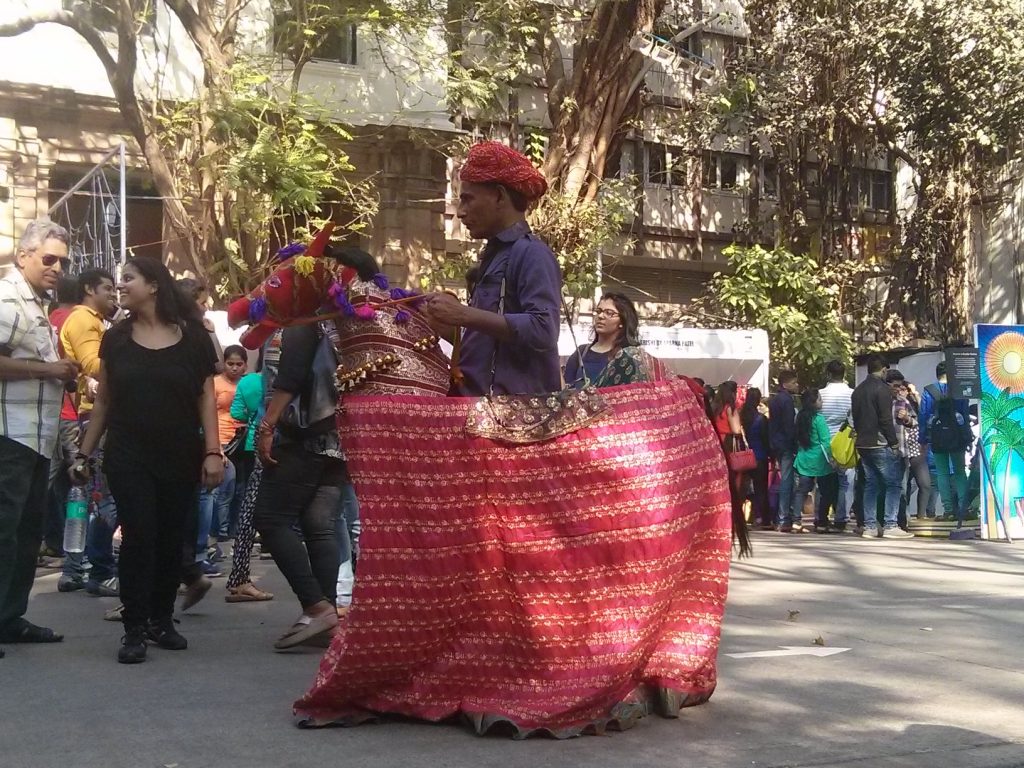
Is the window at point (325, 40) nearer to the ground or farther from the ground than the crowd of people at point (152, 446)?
Answer: farther from the ground

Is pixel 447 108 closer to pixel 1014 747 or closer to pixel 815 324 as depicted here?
pixel 815 324

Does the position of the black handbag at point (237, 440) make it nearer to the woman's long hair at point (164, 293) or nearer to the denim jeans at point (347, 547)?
the denim jeans at point (347, 547)

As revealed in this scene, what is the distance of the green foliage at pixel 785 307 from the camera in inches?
938

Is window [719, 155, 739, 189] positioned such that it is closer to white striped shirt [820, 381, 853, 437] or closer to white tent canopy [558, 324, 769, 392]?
white tent canopy [558, 324, 769, 392]

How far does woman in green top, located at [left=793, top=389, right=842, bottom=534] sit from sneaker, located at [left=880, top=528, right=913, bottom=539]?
605 mm

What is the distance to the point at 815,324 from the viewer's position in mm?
24281

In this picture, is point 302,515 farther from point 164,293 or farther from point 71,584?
point 71,584

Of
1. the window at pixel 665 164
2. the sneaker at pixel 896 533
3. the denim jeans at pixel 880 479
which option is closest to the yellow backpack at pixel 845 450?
the denim jeans at pixel 880 479

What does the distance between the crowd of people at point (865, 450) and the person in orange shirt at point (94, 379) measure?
277 inches

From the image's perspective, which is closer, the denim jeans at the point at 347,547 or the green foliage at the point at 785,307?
the denim jeans at the point at 347,547

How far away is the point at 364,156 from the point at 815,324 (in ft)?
28.0

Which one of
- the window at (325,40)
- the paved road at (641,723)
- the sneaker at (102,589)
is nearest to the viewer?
Result: the paved road at (641,723)

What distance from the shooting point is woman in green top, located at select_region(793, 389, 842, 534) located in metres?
15.4

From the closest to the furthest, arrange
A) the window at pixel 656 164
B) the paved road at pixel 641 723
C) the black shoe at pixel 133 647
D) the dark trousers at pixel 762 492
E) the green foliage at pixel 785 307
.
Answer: the paved road at pixel 641 723, the black shoe at pixel 133 647, the dark trousers at pixel 762 492, the green foliage at pixel 785 307, the window at pixel 656 164
